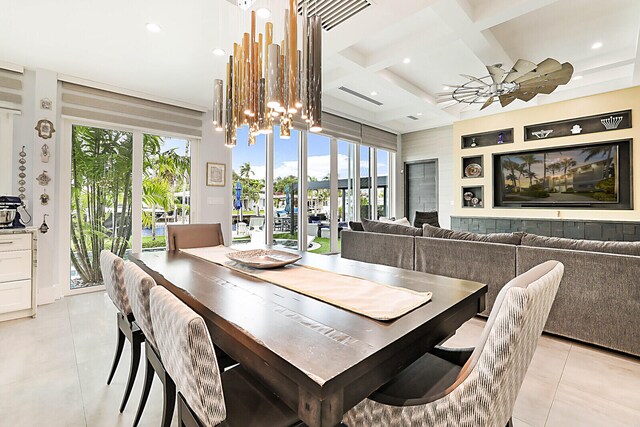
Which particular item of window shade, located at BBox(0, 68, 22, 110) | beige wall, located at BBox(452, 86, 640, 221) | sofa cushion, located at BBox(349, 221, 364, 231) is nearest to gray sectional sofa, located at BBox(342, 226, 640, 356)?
sofa cushion, located at BBox(349, 221, 364, 231)

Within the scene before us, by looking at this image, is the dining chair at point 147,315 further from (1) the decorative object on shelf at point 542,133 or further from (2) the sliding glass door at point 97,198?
(1) the decorative object on shelf at point 542,133

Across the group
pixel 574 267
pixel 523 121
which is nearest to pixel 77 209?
pixel 574 267

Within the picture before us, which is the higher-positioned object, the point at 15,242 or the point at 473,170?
the point at 473,170

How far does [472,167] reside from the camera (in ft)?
21.5

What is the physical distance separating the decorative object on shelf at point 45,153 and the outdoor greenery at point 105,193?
1.31 ft

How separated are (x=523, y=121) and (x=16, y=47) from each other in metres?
7.36

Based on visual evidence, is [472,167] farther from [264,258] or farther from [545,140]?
[264,258]

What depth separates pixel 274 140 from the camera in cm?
538

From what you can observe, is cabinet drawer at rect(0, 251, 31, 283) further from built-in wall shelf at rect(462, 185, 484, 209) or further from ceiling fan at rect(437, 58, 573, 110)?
built-in wall shelf at rect(462, 185, 484, 209)

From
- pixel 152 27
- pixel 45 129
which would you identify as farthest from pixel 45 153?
pixel 152 27

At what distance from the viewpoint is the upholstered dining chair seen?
2875 mm

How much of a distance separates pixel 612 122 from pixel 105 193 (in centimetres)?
768

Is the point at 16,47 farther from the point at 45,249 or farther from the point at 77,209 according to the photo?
the point at 45,249

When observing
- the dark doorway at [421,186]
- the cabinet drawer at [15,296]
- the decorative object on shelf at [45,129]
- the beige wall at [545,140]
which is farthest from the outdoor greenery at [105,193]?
the beige wall at [545,140]
